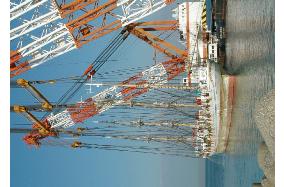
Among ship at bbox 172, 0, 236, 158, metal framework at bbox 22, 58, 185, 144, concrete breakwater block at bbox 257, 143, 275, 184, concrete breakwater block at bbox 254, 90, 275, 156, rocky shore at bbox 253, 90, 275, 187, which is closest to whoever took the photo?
concrete breakwater block at bbox 254, 90, 275, 156

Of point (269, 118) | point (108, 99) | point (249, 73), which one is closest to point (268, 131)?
point (269, 118)

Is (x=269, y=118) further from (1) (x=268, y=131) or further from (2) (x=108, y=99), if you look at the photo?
(2) (x=108, y=99)

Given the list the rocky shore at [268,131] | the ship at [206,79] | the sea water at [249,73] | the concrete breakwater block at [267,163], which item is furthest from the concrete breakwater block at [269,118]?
the ship at [206,79]

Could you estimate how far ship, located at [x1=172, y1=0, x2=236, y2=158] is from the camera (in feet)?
94.4

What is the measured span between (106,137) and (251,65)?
1178cm

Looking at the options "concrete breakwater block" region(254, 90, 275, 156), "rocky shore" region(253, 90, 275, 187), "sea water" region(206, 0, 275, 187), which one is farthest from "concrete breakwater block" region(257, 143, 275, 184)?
"sea water" region(206, 0, 275, 187)

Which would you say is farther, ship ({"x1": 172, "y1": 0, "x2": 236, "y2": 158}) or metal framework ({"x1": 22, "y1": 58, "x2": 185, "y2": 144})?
metal framework ({"x1": 22, "y1": 58, "x2": 185, "y2": 144})

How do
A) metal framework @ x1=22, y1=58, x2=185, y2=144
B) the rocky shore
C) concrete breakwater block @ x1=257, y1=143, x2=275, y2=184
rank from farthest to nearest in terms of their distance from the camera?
metal framework @ x1=22, y1=58, x2=185, y2=144 → concrete breakwater block @ x1=257, y1=143, x2=275, y2=184 → the rocky shore

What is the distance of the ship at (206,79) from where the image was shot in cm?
2877

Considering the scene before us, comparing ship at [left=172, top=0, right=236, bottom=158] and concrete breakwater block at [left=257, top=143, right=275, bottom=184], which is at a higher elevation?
ship at [left=172, top=0, right=236, bottom=158]

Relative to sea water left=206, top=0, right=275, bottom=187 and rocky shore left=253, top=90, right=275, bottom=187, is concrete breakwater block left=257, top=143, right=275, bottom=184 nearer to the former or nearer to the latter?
rocky shore left=253, top=90, right=275, bottom=187

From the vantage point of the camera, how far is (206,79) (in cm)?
2984
